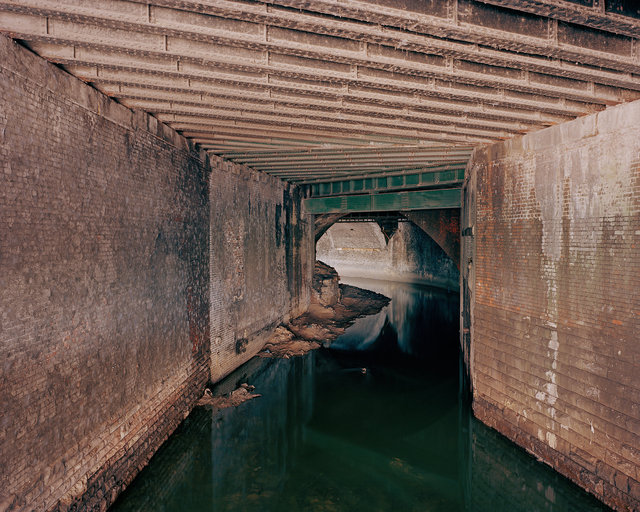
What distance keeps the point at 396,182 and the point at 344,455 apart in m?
7.24

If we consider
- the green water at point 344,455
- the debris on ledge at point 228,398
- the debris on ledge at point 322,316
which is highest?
the debris on ledge at point 322,316

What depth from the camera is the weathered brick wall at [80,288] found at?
3.53 metres

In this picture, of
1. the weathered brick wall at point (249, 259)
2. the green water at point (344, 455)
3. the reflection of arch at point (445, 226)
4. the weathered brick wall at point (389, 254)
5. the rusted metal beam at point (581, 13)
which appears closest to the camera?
the rusted metal beam at point (581, 13)

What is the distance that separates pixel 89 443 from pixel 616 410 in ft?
20.7

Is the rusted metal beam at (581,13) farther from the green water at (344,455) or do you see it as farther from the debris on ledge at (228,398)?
the debris on ledge at (228,398)

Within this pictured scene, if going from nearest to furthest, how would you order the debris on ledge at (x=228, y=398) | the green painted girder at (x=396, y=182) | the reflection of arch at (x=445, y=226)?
the debris on ledge at (x=228, y=398) < the green painted girder at (x=396, y=182) < the reflection of arch at (x=445, y=226)

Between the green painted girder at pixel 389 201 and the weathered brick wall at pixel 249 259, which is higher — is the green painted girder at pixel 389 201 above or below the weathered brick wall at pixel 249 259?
above

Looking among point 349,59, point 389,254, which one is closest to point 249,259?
point 349,59

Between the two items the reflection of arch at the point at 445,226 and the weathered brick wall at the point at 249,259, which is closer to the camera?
the weathered brick wall at the point at 249,259

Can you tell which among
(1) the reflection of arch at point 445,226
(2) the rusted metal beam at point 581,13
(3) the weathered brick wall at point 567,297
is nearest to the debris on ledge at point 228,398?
(3) the weathered brick wall at point 567,297

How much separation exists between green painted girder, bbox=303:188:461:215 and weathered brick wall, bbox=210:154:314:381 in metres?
0.83

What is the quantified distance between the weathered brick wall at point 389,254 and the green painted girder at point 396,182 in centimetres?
1108

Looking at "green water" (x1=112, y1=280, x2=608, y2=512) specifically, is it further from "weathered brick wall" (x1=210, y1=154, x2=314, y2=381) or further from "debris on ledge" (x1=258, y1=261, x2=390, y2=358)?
"debris on ledge" (x1=258, y1=261, x2=390, y2=358)

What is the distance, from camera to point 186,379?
7238 mm
